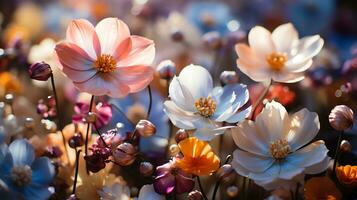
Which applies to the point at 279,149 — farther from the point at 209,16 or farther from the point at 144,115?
the point at 209,16

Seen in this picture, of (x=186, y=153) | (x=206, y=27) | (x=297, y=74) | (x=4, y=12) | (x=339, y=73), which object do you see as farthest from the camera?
(x=4, y=12)

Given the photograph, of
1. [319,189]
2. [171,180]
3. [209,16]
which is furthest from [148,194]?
[209,16]

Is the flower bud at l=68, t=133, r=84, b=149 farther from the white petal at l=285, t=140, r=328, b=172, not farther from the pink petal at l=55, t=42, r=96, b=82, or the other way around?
the white petal at l=285, t=140, r=328, b=172

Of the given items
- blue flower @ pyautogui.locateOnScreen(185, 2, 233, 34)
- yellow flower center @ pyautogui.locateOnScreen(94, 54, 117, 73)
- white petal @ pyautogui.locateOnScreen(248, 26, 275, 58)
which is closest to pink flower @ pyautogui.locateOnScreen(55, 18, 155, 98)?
yellow flower center @ pyautogui.locateOnScreen(94, 54, 117, 73)

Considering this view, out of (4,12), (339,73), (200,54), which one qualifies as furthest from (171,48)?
(4,12)

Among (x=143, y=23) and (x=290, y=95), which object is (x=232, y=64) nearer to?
(x=143, y=23)

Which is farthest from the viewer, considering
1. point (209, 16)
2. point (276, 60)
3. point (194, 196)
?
point (209, 16)

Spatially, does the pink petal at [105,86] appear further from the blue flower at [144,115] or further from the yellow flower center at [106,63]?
the blue flower at [144,115]
